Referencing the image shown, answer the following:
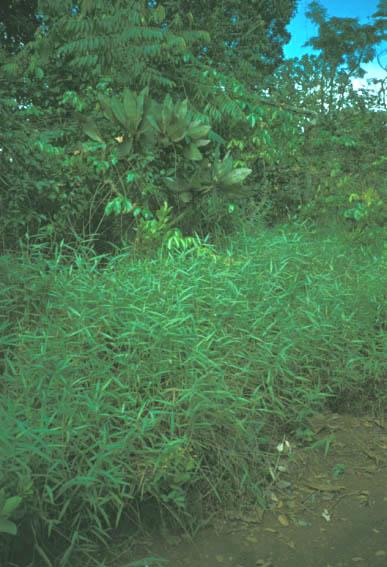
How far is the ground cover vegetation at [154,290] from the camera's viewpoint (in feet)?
8.66

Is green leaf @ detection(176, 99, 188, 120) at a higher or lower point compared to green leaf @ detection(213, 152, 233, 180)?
higher

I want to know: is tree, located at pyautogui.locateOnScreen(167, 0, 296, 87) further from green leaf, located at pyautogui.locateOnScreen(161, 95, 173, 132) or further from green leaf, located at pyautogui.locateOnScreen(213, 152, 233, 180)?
green leaf, located at pyautogui.locateOnScreen(161, 95, 173, 132)

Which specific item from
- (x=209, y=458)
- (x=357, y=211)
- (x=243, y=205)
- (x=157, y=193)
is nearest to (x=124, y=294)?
(x=209, y=458)

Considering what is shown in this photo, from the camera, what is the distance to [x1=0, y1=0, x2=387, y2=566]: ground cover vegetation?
2.64 meters

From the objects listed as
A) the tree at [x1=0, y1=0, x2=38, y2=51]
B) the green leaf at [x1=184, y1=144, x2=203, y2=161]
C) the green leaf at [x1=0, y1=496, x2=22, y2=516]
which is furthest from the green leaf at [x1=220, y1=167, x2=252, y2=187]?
the tree at [x1=0, y1=0, x2=38, y2=51]

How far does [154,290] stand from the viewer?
3854 millimetres

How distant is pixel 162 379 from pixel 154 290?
729mm

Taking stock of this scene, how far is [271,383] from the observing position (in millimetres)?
3484

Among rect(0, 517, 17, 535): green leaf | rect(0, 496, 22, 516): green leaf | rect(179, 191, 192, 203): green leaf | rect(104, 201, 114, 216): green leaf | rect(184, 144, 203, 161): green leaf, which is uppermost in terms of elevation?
rect(184, 144, 203, 161): green leaf

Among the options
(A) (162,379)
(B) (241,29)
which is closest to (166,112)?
(A) (162,379)

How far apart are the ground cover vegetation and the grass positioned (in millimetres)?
12

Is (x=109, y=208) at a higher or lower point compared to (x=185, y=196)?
lower

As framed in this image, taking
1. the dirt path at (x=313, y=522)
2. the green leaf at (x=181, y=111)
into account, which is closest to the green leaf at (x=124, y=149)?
the green leaf at (x=181, y=111)

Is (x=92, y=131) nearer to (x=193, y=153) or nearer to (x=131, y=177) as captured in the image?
(x=131, y=177)
